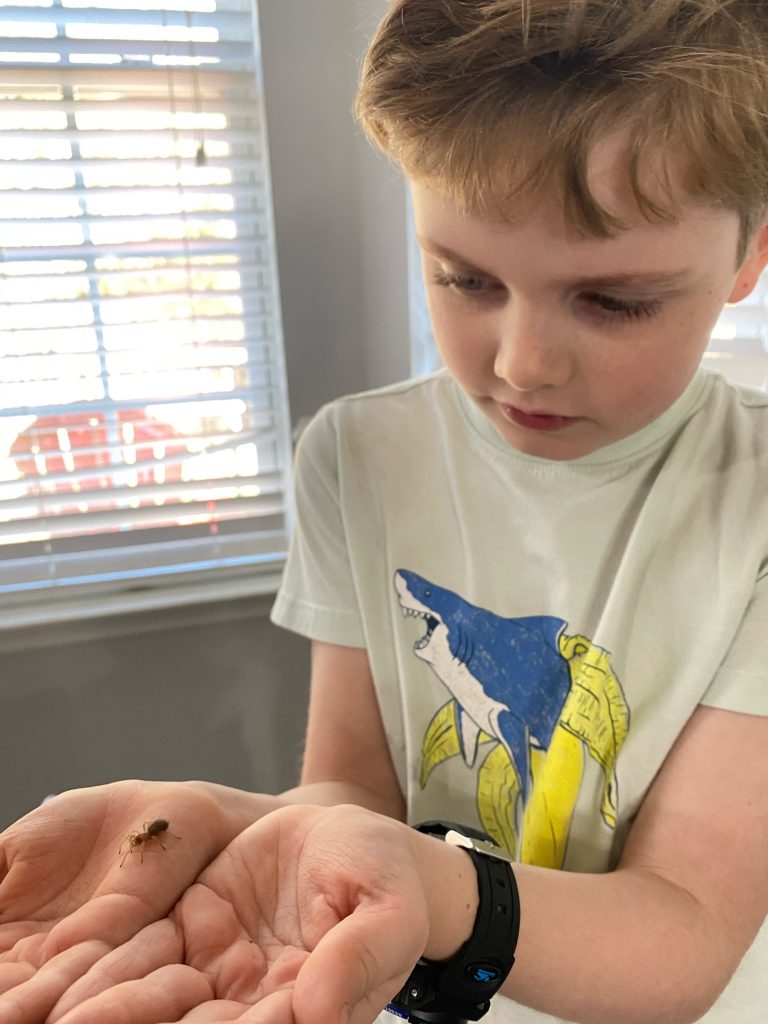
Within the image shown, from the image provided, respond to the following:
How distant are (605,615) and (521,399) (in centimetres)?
22

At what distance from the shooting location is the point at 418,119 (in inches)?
23.7

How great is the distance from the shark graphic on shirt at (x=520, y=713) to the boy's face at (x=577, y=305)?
0.69 ft

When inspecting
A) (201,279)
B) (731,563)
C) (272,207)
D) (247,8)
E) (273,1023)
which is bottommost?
(273,1023)

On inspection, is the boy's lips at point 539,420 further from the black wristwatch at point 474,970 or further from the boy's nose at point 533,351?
the black wristwatch at point 474,970

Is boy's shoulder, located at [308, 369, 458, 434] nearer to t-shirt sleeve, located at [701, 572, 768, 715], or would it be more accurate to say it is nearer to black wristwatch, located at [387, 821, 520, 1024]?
t-shirt sleeve, located at [701, 572, 768, 715]

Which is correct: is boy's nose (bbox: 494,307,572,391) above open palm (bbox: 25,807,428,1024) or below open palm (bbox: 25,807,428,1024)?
above

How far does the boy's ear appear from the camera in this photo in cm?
62

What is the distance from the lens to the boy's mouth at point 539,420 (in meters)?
0.67

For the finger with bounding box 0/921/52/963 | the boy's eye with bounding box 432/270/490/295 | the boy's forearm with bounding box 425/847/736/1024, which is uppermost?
the boy's eye with bounding box 432/270/490/295

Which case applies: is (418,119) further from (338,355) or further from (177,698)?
(177,698)

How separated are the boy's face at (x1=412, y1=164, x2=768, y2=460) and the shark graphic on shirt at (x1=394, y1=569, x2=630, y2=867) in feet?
0.69

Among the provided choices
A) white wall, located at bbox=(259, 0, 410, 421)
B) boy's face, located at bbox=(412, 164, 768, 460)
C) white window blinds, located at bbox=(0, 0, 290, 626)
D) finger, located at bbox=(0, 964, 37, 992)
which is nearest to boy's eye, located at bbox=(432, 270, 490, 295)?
boy's face, located at bbox=(412, 164, 768, 460)

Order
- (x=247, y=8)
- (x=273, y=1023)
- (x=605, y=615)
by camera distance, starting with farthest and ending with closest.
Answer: (x=247, y=8) → (x=605, y=615) → (x=273, y=1023)

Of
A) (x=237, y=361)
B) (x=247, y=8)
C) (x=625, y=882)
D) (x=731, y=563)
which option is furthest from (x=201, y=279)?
(x=625, y=882)
